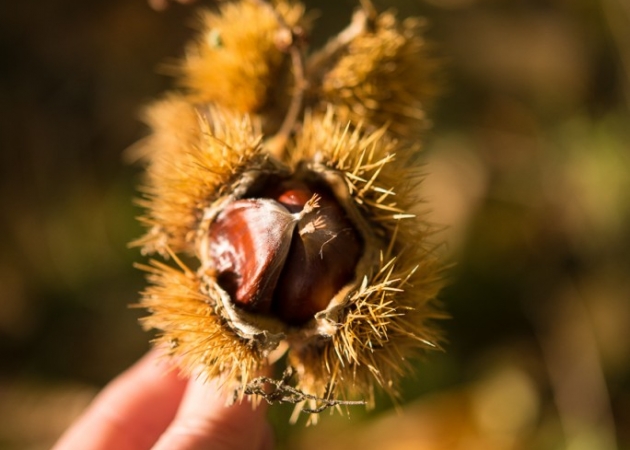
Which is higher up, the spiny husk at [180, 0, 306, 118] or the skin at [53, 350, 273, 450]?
the spiny husk at [180, 0, 306, 118]

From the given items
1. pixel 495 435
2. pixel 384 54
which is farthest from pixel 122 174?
pixel 495 435

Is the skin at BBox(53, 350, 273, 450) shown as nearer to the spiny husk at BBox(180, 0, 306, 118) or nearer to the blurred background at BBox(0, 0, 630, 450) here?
the blurred background at BBox(0, 0, 630, 450)

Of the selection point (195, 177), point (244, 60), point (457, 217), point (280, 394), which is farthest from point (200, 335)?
point (457, 217)

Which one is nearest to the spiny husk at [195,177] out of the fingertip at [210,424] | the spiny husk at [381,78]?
the spiny husk at [381,78]

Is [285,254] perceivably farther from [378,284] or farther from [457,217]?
[457,217]

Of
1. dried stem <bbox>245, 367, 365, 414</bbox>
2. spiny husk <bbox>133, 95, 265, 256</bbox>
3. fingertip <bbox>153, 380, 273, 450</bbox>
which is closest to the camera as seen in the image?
dried stem <bbox>245, 367, 365, 414</bbox>

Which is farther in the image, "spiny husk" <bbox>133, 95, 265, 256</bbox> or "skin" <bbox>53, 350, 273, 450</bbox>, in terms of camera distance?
"skin" <bbox>53, 350, 273, 450</bbox>

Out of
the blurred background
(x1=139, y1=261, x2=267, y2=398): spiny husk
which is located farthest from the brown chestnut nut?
the blurred background

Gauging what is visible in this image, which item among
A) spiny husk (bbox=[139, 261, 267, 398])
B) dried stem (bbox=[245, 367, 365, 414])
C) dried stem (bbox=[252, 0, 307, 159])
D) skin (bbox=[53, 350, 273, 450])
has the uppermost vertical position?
dried stem (bbox=[252, 0, 307, 159])
